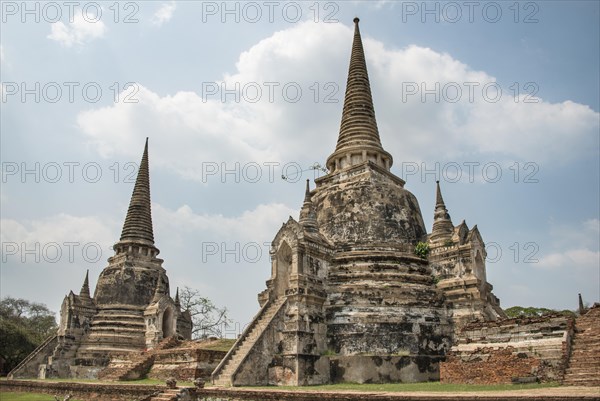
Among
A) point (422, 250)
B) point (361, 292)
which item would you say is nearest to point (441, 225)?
point (422, 250)

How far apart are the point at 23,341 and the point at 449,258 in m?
36.8

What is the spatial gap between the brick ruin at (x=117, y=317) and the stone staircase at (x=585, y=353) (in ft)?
79.5

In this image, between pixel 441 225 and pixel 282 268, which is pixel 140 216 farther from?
pixel 441 225

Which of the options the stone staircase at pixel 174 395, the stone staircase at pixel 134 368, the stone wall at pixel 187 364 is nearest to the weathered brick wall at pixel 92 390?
the stone staircase at pixel 174 395

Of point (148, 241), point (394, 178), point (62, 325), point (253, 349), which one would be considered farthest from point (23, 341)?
point (394, 178)

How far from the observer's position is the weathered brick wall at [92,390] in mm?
19844

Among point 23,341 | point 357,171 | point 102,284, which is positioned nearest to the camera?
point 357,171

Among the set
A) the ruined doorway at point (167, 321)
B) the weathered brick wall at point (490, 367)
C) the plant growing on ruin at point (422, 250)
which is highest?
the plant growing on ruin at point (422, 250)

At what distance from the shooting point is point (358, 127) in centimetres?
3127

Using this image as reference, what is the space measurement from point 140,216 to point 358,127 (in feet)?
64.2

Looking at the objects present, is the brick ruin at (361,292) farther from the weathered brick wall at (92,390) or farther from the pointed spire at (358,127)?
the weathered brick wall at (92,390)

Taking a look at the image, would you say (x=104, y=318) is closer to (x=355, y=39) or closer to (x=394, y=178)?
(x=394, y=178)

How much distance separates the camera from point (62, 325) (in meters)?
36.6

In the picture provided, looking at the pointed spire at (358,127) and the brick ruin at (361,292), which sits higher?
the pointed spire at (358,127)
